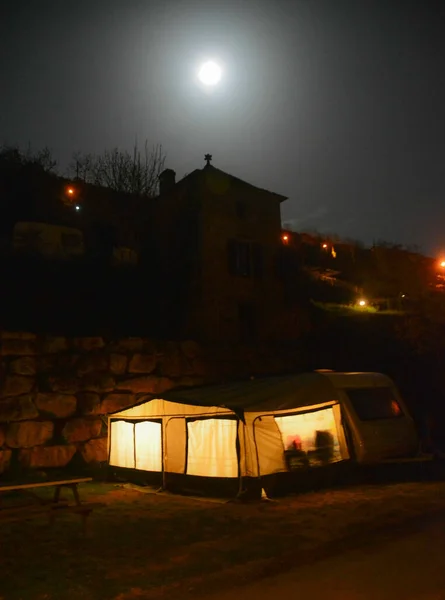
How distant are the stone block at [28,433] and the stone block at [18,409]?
0.14 m

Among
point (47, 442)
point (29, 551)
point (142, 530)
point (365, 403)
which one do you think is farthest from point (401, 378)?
point (29, 551)

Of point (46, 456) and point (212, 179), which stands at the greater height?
point (212, 179)

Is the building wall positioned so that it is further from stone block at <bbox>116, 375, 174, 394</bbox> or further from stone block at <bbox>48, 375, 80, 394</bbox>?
stone block at <bbox>48, 375, 80, 394</bbox>

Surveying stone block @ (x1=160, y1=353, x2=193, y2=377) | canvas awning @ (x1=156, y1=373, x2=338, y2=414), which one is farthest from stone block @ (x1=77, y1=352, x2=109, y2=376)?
→ canvas awning @ (x1=156, y1=373, x2=338, y2=414)

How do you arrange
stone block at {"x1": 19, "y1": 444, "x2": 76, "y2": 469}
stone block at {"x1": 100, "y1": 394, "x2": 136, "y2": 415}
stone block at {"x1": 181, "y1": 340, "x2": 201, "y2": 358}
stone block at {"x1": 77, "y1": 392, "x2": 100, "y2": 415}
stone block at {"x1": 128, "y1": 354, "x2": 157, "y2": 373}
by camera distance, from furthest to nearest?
stone block at {"x1": 181, "y1": 340, "x2": 201, "y2": 358} → stone block at {"x1": 128, "y1": 354, "x2": 157, "y2": 373} → stone block at {"x1": 100, "y1": 394, "x2": 136, "y2": 415} → stone block at {"x1": 77, "y1": 392, "x2": 100, "y2": 415} → stone block at {"x1": 19, "y1": 444, "x2": 76, "y2": 469}

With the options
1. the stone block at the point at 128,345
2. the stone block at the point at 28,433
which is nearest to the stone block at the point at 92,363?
the stone block at the point at 128,345

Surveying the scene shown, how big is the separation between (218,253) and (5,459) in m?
14.4

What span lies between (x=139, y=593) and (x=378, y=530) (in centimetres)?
370

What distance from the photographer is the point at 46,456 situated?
41.1 ft

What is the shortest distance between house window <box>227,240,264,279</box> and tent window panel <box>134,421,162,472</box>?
44.7 ft

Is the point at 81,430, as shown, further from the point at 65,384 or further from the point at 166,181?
the point at 166,181

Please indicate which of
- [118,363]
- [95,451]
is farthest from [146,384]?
[95,451]

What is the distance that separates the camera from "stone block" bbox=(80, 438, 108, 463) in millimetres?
13117

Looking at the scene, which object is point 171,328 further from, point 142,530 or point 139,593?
point 139,593
